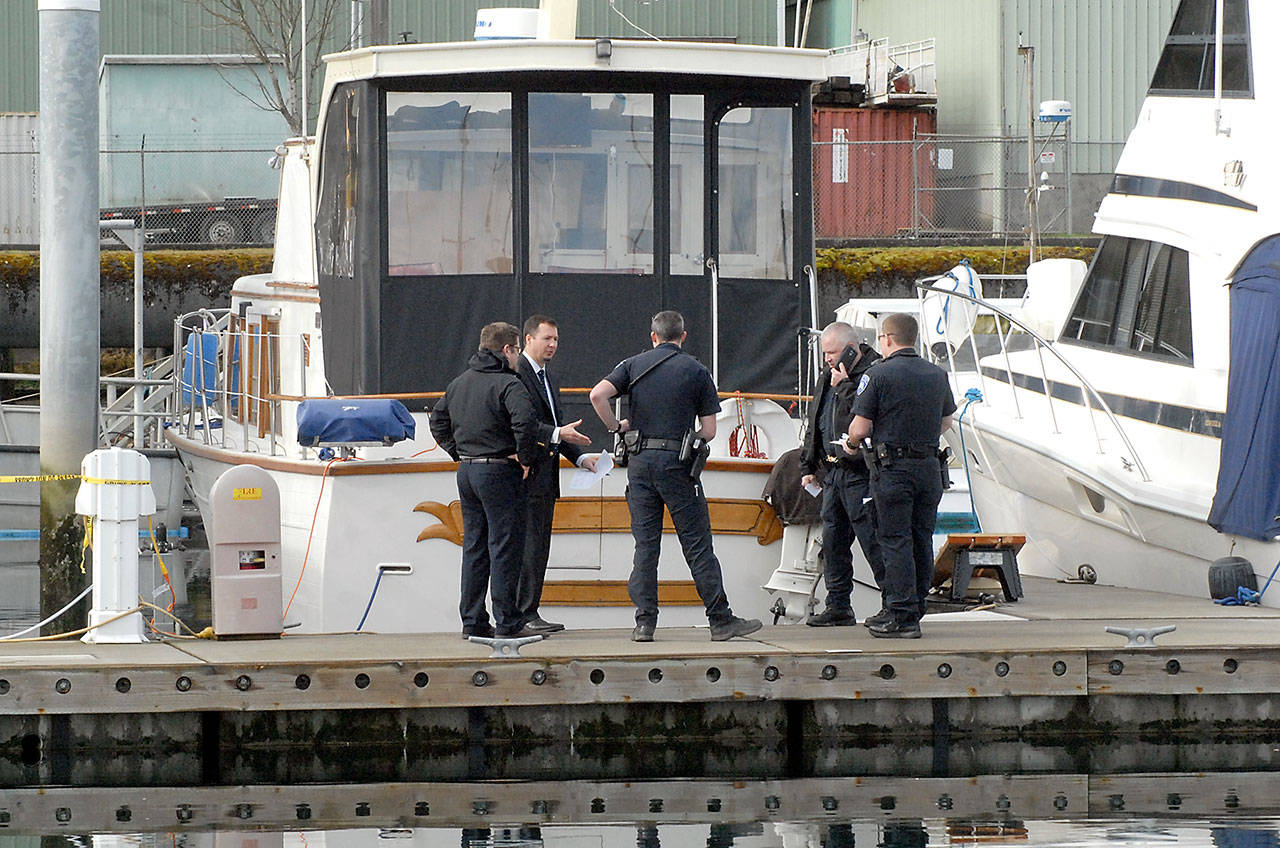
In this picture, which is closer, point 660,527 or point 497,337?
point 497,337

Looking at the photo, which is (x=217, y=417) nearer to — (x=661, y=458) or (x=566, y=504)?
(x=566, y=504)

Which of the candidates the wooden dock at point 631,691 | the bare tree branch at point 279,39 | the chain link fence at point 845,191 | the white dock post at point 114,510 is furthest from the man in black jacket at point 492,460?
the bare tree branch at point 279,39

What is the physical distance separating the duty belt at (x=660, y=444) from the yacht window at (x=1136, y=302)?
4249mm

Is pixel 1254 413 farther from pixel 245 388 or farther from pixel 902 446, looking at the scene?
pixel 245 388

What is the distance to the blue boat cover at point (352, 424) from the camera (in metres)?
9.70

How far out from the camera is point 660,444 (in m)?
8.87

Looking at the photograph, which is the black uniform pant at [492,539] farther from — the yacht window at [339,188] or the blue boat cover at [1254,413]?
the blue boat cover at [1254,413]

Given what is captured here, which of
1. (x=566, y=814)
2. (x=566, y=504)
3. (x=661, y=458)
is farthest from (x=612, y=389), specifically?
(x=566, y=814)

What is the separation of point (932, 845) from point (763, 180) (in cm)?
538

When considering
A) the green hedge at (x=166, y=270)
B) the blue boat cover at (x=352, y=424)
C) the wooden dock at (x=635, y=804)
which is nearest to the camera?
the wooden dock at (x=635, y=804)

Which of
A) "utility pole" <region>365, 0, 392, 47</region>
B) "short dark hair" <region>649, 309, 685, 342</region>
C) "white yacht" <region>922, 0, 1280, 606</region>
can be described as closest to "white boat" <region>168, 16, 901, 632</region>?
"short dark hair" <region>649, 309, 685, 342</region>

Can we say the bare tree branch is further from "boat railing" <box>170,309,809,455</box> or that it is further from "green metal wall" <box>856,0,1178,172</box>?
"boat railing" <box>170,309,809,455</box>

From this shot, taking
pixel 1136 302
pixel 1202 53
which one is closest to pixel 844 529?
pixel 1136 302

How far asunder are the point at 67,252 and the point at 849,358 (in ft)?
14.6
